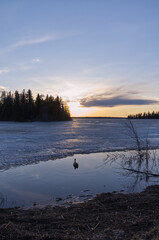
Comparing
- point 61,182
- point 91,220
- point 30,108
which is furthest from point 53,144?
point 30,108

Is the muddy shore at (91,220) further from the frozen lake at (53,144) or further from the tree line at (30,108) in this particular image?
the tree line at (30,108)

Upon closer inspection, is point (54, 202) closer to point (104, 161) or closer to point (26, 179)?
point (26, 179)

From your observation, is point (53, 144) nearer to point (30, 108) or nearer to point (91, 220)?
point (91, 220)

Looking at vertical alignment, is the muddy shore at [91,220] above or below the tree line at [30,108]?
below

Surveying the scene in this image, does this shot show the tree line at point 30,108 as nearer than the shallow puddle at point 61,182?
No

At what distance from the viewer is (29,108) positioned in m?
71.2

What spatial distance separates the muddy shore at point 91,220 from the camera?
268cm

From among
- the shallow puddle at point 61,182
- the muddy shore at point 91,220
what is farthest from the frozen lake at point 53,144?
the muddy shore at point 91,220

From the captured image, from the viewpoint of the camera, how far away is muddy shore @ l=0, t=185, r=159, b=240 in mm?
2684

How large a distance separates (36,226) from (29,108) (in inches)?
2801

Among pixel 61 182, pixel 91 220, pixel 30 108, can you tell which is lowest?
pixel 61 182

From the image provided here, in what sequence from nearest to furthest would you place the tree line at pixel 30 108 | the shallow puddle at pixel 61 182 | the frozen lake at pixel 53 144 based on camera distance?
1. the shallow puddle at pixel 61 182
2. the frozen lake at pixel 53 144
3. the tree line at pixel 30 108

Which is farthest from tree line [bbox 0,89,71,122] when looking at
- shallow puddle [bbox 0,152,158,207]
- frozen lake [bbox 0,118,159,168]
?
shallow puddle [bbox 0,152,158,207]

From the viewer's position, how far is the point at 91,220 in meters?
3.33
